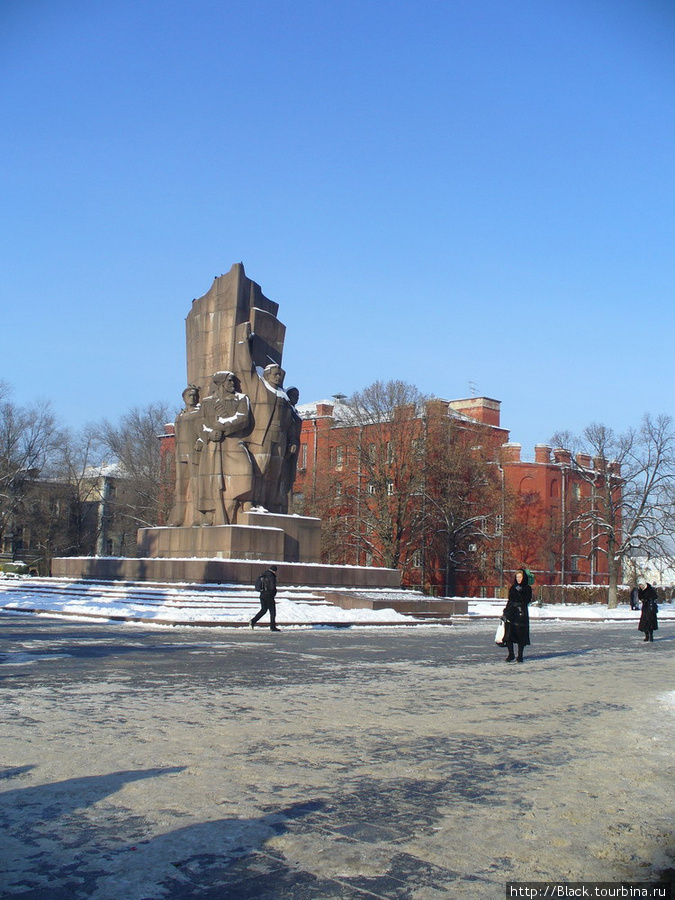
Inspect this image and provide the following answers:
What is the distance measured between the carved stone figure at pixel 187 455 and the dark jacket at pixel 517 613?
17.1 metres

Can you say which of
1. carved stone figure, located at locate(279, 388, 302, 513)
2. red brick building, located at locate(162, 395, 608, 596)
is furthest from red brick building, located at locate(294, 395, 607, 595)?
carved stone figure, located at locate(279, 388, 302, 513)

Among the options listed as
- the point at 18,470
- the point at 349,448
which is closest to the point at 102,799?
the point at 349,448

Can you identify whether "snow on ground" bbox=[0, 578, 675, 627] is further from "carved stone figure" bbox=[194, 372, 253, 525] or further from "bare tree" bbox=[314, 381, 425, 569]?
"bare tree" bbox=[314, 381, 425, 569]

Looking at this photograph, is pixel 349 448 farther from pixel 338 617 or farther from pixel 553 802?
pixel 553 802

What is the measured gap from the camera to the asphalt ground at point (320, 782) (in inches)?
161

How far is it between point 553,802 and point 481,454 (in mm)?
49828

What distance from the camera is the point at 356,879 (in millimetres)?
4004

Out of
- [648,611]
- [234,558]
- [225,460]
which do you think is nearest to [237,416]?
[225,460]

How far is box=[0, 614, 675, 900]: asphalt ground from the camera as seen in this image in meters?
4.10

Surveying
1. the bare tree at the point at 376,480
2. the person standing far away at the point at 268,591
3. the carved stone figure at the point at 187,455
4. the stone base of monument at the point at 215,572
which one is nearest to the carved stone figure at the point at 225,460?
the carved stone figure at the point at 187,455

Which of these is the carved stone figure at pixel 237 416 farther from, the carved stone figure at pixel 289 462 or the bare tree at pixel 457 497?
the bare tree at pixel 457 497

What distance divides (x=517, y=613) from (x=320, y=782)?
9633 millimetres

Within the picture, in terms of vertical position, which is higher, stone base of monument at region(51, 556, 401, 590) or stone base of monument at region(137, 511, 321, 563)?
stone base of monument at region(137, 511, 321, 563)

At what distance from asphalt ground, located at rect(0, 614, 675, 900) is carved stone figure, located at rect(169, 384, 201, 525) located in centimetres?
1838
